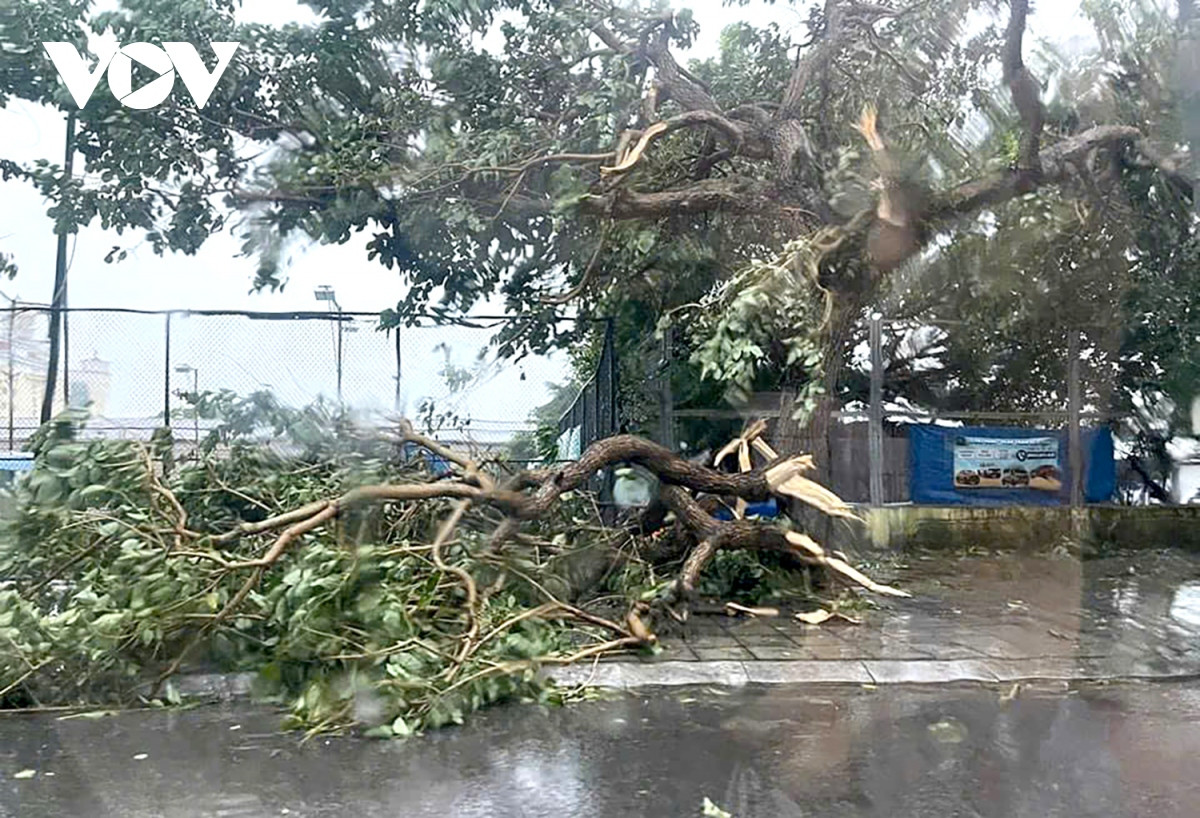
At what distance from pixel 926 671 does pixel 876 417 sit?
18.9 ft

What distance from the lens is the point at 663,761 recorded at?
4.61 meters

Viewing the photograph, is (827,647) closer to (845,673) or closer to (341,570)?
(845,673)

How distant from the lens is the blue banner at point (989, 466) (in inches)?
468

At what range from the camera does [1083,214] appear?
408 inches

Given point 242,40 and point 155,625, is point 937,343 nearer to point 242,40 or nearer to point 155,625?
point 242,40

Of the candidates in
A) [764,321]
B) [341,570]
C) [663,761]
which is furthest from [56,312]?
[663,761]

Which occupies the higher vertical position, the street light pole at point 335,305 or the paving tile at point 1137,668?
the street light pole at point 335,305

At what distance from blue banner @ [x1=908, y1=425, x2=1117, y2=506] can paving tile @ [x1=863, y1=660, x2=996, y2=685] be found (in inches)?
222

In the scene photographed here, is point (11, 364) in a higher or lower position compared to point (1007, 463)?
higher

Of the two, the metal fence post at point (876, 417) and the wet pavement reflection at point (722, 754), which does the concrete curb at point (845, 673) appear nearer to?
the wet pavement reflection at point (722, 754)

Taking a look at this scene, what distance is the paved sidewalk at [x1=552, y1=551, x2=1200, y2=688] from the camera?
6.17m

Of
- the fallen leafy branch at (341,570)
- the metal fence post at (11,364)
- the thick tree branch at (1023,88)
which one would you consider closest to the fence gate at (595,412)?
the fallen leafy branch at (341,570)

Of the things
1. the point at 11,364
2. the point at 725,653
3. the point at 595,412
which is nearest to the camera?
the point at 725,653

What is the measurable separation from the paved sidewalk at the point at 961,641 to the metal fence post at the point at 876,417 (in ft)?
5.69
